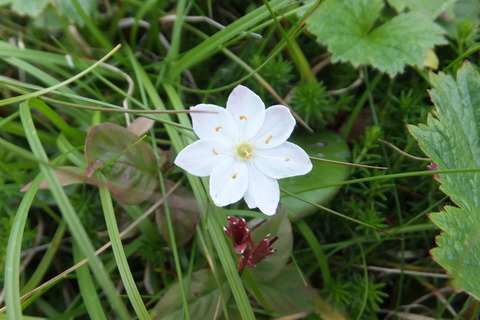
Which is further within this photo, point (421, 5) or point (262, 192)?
point (421, 5)

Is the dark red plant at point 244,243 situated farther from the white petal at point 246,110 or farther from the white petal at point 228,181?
the white petal at point 246,110

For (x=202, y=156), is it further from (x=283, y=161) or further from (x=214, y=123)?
(x=283, y=161)

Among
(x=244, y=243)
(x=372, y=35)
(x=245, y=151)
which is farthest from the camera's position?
(x=372, y=35)

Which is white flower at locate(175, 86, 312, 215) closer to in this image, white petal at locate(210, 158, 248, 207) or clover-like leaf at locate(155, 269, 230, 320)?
white petal at locate(210, 158, 248, 207)

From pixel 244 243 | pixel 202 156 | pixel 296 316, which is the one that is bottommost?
pixel 296 316

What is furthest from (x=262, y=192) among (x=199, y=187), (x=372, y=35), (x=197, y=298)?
(x=372, y=35)

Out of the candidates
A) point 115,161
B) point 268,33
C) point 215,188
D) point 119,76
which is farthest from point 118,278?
point 268,33

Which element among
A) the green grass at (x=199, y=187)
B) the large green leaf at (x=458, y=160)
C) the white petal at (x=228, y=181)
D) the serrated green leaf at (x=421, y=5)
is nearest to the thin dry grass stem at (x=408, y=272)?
the green grass at (x=199, y=187)
